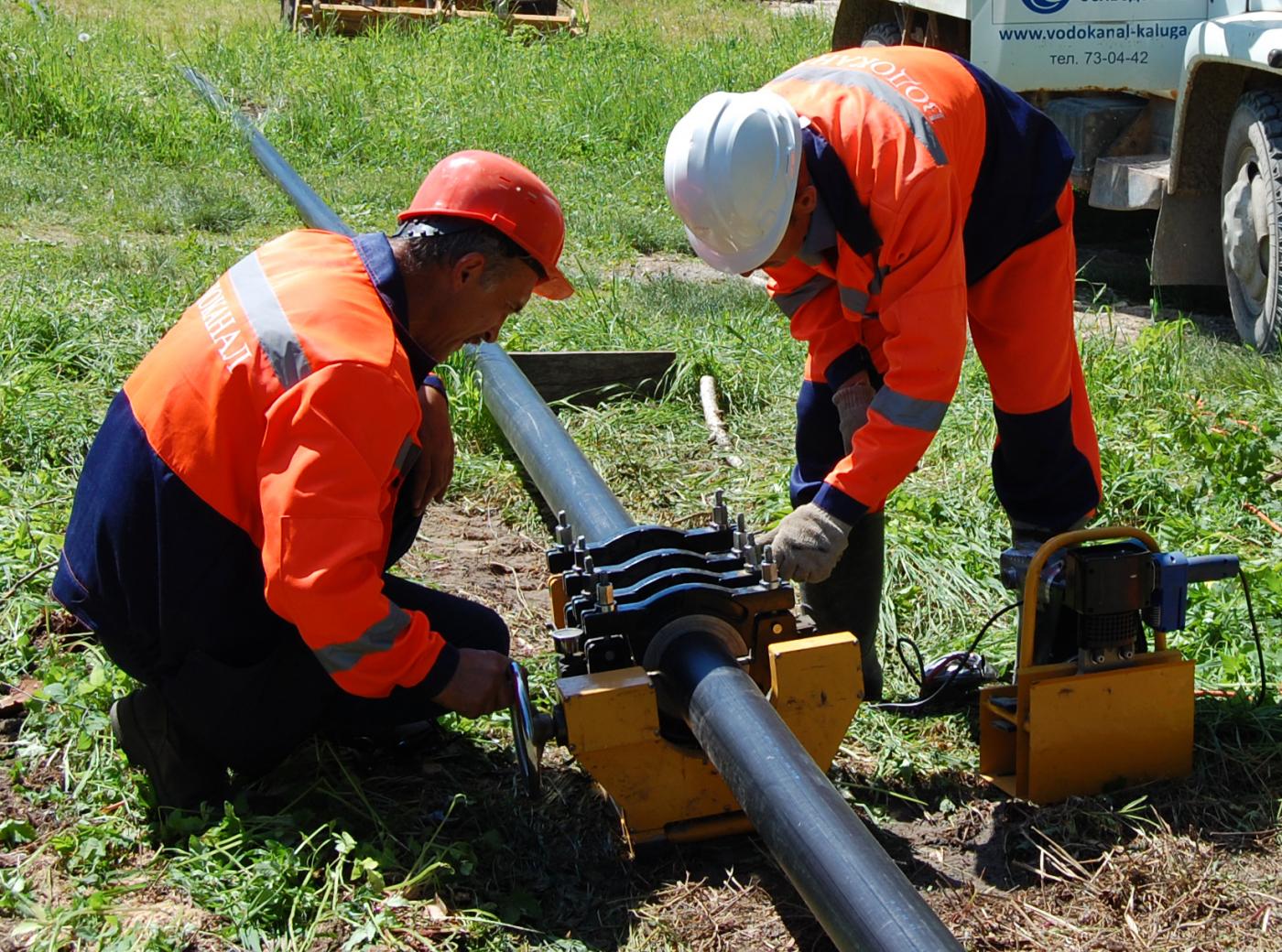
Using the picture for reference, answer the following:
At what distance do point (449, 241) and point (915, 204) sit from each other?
92cm

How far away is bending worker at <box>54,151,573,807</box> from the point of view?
238cm

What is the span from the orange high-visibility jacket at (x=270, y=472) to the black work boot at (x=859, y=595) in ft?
3.81

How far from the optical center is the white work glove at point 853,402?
3.24m

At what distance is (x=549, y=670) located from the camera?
3529 millimetres

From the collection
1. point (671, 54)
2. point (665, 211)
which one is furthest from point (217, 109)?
point (671, 54)

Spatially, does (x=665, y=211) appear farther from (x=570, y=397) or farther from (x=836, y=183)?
(x=836, y=183)

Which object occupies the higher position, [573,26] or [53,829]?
[573,26]

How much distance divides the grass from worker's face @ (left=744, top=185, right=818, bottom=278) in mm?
1148

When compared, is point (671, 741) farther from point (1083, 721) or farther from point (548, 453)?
point (548, 453)

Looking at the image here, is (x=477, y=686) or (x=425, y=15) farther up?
(x=425, y=15)

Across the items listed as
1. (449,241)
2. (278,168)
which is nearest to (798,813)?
(449,241)

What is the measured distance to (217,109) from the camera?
10453mm

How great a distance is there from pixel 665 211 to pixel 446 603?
20.0 feet

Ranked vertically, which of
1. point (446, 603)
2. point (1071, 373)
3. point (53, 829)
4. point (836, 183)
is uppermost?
point (836, 183)
